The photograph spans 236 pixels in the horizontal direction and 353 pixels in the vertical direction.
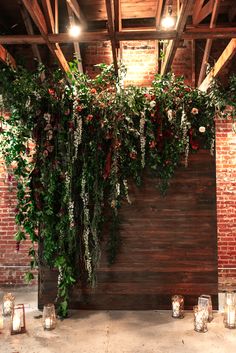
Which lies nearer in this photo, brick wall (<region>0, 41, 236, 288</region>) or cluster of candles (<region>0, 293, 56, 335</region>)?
cluster of candles (<region>0, 293, 56, 335</region>)

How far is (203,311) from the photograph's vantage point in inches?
129

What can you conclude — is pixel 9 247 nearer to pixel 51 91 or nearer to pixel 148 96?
pixel 51 91

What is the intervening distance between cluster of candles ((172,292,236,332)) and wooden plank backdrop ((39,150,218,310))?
25 centimetres

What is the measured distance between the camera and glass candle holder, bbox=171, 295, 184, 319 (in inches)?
143

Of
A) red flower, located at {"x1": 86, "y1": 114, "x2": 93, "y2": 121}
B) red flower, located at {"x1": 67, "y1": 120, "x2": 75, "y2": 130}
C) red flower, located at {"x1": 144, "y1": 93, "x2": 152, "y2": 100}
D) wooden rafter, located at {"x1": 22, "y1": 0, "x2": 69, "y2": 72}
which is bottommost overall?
red flower, located at {"x1": 67, "y1": 120, "x2": 75, "y2": 130}

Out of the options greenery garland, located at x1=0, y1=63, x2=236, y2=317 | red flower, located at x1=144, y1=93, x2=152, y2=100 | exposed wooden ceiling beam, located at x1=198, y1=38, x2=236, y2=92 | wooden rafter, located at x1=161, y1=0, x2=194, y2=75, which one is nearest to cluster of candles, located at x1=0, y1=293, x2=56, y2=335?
greenery garland, located at x1=0, y1=63, x2=236, y2=317

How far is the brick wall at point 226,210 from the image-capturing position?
4992 millimetres

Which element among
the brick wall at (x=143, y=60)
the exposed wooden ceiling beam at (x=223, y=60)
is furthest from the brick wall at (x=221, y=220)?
the exposed wooden ceiling beam at (x=223, y=60)

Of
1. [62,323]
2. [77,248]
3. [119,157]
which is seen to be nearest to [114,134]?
[119,157]

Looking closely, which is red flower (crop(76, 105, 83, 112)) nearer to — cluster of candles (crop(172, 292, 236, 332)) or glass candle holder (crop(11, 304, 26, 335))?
glass candle holder (crop(11, 304, 26, 335))

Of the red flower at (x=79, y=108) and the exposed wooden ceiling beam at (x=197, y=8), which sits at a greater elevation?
the exposed wooden ceiling beam at (x=197, y=8)

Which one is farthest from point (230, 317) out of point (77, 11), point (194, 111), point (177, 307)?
point (77, 11)

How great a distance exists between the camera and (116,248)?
3914mm

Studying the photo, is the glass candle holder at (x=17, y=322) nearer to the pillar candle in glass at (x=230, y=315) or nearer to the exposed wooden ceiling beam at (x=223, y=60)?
the pillar candle in glass at (x=230, y=315)
